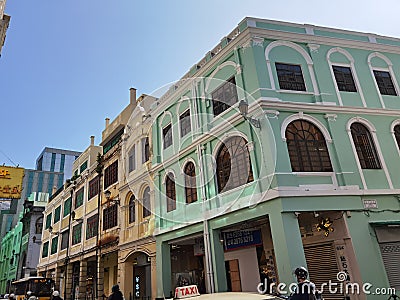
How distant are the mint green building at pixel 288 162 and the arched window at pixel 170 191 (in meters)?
0.06

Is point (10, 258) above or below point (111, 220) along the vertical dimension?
above

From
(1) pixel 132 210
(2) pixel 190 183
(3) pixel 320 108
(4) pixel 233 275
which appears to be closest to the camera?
(3) pixel 320 108

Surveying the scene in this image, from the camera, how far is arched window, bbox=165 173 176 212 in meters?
15.6

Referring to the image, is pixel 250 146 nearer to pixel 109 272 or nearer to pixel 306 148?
pixel 306 148

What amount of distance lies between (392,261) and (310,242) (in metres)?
2.65

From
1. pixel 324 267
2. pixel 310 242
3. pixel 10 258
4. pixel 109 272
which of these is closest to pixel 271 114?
pixel 310 242

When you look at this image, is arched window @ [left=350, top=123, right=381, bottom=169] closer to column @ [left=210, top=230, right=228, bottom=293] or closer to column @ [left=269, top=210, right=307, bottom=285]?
column @ [left=269, top=210, right=307, bottom=285]

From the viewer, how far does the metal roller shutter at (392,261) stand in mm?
10461

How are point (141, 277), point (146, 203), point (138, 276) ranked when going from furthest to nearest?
point (138, 276) → point (141, 277) → point (146, 203)

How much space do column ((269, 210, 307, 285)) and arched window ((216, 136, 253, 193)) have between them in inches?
81.5

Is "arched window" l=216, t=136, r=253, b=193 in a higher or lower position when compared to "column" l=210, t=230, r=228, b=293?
higher

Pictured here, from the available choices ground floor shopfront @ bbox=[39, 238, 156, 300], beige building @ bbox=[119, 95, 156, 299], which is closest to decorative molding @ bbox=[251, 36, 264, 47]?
beige building @ bbox=[119, 95, 156, 299]

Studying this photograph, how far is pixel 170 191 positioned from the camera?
16016 millimetres

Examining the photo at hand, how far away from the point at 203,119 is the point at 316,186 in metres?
5.72
